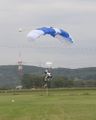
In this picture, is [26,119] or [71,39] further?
[71,39]

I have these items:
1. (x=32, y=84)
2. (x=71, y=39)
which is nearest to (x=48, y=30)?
(x=71, y=39)

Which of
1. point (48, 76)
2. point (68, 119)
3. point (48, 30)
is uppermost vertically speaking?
point (48, 30)

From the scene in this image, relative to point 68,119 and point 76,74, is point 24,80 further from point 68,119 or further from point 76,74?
point 68,119

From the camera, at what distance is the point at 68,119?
1102 inches

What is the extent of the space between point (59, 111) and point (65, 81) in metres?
99.3

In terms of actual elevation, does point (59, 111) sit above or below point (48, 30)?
below

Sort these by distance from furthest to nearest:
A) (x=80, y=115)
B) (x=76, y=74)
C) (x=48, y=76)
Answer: (x=76, y=74) < (x=48, y=76) < (x=80, y=115)

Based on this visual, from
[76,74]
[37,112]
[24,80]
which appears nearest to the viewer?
[37,112]

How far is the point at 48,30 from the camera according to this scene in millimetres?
43906

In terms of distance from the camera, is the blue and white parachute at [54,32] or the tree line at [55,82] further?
the tree line at [55,82]

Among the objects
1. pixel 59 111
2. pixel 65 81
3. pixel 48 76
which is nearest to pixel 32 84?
pixel 65 81

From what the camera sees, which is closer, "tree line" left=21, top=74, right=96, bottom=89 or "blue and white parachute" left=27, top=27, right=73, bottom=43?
"blue and white parachute" left=27, top=27, right=73, bottom=43

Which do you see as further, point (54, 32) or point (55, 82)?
point (55, 82)

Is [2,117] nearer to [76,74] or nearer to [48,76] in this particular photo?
[48,76]
